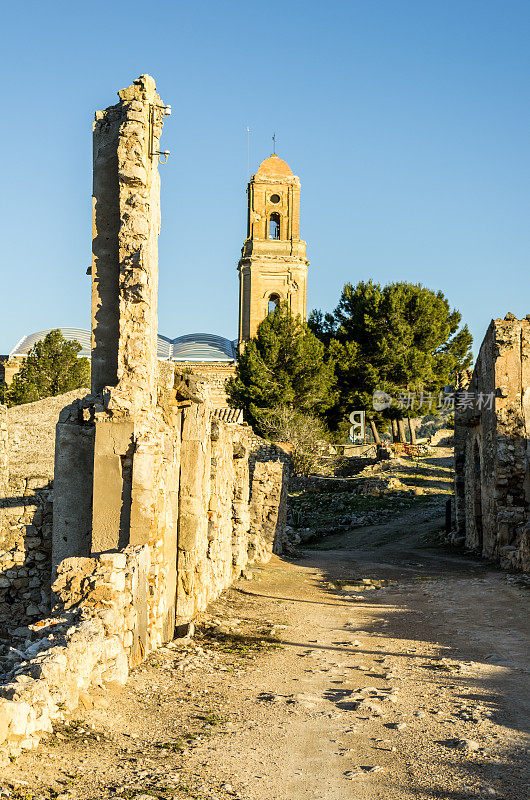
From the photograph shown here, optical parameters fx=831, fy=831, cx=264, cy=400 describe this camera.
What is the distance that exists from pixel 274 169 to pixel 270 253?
6.27 meters

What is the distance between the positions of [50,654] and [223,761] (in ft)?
3.71

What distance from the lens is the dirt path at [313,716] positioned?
3.97 meters

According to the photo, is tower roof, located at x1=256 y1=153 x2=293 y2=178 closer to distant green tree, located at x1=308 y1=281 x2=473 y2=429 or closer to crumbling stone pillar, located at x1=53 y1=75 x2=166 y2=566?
distant green tree, located at x1=308 y1=281 x2=473 y2=429

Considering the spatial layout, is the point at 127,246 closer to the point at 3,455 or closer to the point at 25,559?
the point at 25,559

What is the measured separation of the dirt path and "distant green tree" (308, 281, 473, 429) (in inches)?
1175

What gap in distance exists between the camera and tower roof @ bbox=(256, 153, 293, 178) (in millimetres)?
54344

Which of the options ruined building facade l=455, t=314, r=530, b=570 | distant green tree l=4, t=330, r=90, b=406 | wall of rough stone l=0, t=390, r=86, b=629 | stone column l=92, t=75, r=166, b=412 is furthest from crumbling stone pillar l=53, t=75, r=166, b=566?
distant green tree l=4, t=330, r=90, b=406

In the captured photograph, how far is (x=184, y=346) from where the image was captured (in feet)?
190

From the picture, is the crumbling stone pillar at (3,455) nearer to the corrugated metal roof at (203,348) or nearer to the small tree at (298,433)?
the small tree at (298,433)

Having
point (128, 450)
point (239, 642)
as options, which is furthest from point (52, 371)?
point (128, 450)

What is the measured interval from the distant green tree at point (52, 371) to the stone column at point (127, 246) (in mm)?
34312

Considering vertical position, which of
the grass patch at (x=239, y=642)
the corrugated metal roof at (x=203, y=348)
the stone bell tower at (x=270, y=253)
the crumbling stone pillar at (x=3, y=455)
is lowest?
the grass patch at (x=239, y=642)

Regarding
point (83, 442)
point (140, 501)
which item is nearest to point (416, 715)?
point (140, 501)

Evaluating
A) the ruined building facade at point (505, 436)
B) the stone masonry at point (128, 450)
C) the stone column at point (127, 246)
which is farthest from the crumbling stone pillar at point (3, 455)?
the ruined building facade at point (505, 436)
